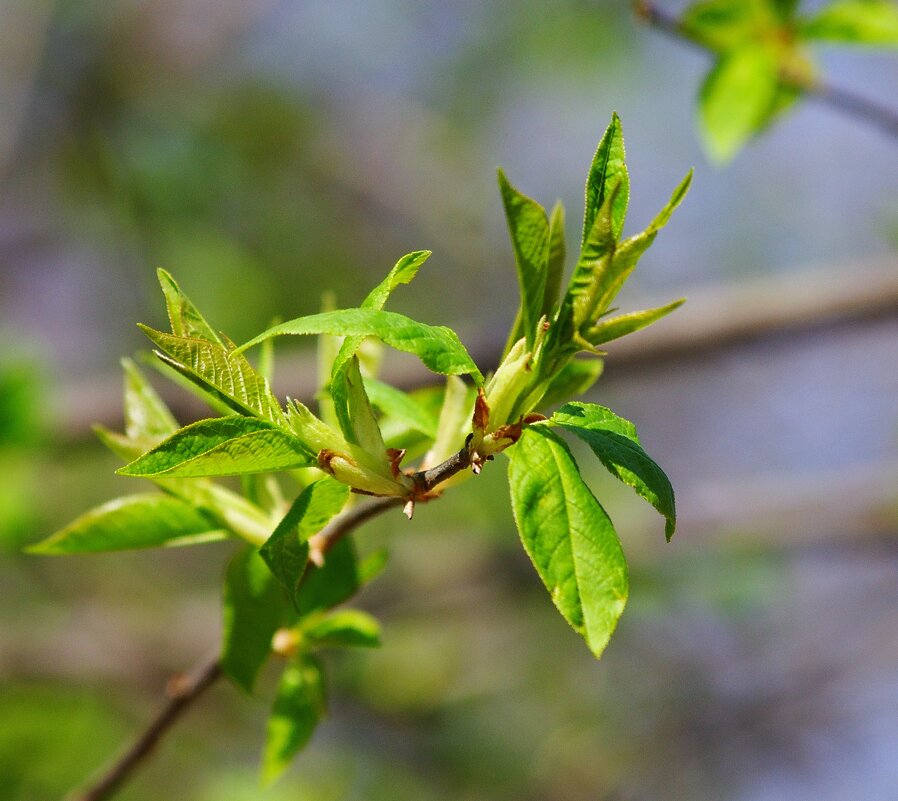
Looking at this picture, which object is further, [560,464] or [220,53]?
[220,53]

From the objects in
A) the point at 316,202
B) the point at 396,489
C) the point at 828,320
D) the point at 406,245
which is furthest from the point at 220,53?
the point at 396,489

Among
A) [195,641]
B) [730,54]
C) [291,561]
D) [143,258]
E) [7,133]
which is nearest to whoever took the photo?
[291,561]

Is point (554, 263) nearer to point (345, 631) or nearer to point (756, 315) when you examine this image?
point (345, 631)

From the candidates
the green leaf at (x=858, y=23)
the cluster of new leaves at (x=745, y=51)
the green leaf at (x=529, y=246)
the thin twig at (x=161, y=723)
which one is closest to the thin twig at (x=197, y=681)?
the thin twig at (x=161, y=723)

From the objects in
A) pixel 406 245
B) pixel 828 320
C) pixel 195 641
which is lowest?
pixel 195 641

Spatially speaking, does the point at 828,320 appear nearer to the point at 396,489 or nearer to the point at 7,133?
the point at 396,489

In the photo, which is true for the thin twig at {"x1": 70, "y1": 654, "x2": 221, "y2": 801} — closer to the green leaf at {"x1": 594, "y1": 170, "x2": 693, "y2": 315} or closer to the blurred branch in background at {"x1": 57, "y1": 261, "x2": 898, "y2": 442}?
the green leaf at {"x1": 594, "y1": 170, "x2": 693, "y2": 315}

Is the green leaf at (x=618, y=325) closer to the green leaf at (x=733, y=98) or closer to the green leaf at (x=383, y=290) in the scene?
the green leaf at (x=383, y=290)
